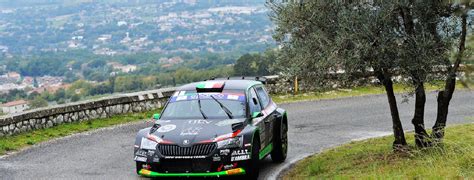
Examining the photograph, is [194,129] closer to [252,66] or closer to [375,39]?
[375,39]

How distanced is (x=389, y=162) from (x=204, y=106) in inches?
128

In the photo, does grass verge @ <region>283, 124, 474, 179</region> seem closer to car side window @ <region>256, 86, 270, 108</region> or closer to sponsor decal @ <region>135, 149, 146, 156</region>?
car side window @ <region>256, 86, 270, 108</region>

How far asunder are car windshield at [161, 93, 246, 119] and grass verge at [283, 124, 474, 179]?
1.46 meters

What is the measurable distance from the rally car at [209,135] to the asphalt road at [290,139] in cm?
91

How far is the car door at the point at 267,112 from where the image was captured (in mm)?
12414

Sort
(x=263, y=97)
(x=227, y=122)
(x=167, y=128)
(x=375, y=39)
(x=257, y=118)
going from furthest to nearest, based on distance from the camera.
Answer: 1. (x=263, y=97)
2. (x=257, y=118)
3. (x=227, y=122)
4. (x=167, y=128)
5. (x=375, y=39)

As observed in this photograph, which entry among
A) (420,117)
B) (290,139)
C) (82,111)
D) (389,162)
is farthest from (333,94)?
(389,162)

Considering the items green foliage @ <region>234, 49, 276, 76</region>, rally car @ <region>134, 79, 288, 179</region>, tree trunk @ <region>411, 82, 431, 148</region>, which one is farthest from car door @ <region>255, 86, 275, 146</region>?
green foliage @ <region>234, 49, 276, 76</region>

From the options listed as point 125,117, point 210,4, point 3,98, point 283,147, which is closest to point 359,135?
point 283,147

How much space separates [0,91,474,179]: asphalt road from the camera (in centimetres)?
1288

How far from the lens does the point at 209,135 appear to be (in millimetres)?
10945

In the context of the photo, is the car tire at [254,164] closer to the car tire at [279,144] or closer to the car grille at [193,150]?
the car grille at [193,150]

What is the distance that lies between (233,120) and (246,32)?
323ft

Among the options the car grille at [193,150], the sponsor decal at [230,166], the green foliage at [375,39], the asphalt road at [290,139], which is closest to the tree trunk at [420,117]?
the green foliage at [375,39]
